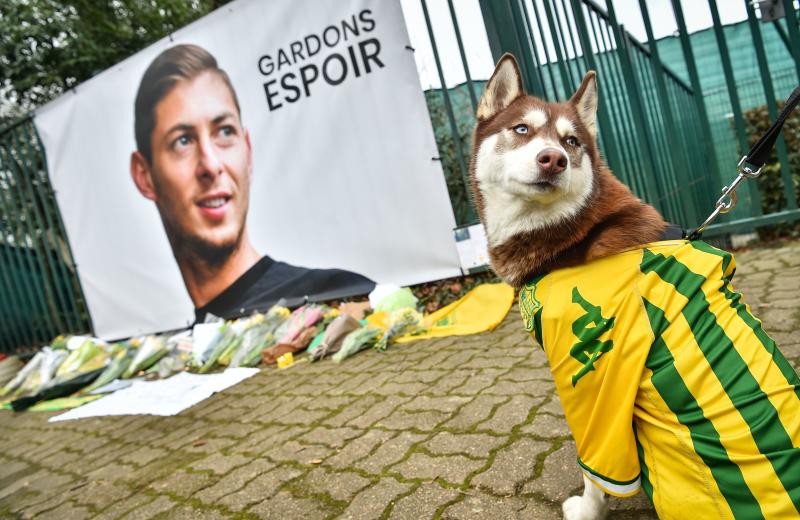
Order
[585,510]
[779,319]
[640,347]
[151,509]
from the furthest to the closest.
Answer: [779,319]
[151,509]
[585,510]
[640,347]

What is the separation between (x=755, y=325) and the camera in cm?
126

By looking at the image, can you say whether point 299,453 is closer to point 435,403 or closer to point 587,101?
point 435,403

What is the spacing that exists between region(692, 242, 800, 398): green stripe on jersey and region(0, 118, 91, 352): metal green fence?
8563 mm

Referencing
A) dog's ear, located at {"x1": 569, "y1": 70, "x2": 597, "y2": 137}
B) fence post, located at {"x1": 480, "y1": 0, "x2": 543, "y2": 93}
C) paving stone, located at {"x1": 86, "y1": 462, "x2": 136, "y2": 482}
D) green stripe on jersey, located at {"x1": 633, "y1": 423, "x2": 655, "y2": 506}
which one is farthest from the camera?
fence post, located at {"x1": 480, "y1": 0, "x2": 543, "y2": 93}

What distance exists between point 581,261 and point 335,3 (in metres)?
4.42

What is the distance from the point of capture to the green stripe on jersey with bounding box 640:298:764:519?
1084 millimetres

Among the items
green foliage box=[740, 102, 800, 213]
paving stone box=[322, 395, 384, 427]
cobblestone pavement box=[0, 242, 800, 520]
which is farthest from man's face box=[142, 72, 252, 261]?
green foliage box=[740, 102, 800, 213]

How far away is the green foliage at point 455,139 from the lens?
15.4ft

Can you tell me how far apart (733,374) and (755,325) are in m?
0.21

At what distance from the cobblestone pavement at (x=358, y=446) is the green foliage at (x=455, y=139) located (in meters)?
1.30

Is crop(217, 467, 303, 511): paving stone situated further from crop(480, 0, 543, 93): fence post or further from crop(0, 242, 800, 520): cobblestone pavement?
crop(480, 0, 543, 93): fence post

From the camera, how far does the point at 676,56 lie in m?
6.05

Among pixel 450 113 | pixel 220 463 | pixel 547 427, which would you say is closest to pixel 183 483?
pixel 220 463

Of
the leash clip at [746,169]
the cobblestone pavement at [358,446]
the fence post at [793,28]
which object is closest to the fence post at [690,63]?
the fence post at [793,28]
